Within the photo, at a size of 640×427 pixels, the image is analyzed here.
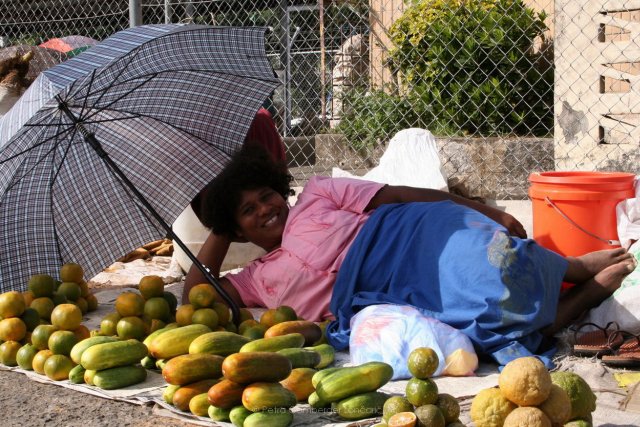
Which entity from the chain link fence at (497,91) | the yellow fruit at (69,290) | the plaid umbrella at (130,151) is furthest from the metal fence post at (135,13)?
the yellow fruit at (69,290)

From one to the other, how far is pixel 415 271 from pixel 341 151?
13.2 ft

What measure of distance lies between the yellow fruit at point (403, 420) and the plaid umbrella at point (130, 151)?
195cm

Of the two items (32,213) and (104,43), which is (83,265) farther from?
(104,43)

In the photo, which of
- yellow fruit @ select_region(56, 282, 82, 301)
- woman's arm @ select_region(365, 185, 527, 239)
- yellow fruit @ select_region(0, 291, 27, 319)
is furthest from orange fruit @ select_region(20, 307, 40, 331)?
woman's arm @ select_region(365, 185, 527, 239)

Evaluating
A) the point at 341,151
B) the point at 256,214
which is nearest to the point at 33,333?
the point at 256,214

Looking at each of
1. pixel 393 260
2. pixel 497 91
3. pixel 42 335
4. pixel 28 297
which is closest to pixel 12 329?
pixel 42 335

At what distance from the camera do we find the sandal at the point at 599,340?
339 cm

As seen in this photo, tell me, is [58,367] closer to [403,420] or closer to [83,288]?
[83,288]

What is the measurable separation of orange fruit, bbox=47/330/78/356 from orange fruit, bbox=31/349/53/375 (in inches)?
2.2

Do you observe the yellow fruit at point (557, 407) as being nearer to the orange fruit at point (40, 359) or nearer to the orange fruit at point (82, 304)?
the orange fruit at point (40, 359)

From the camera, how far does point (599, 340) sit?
349 cm

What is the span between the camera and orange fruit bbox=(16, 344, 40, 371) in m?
3.54

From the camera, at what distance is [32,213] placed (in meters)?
4.16

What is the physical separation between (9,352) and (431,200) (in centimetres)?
206
